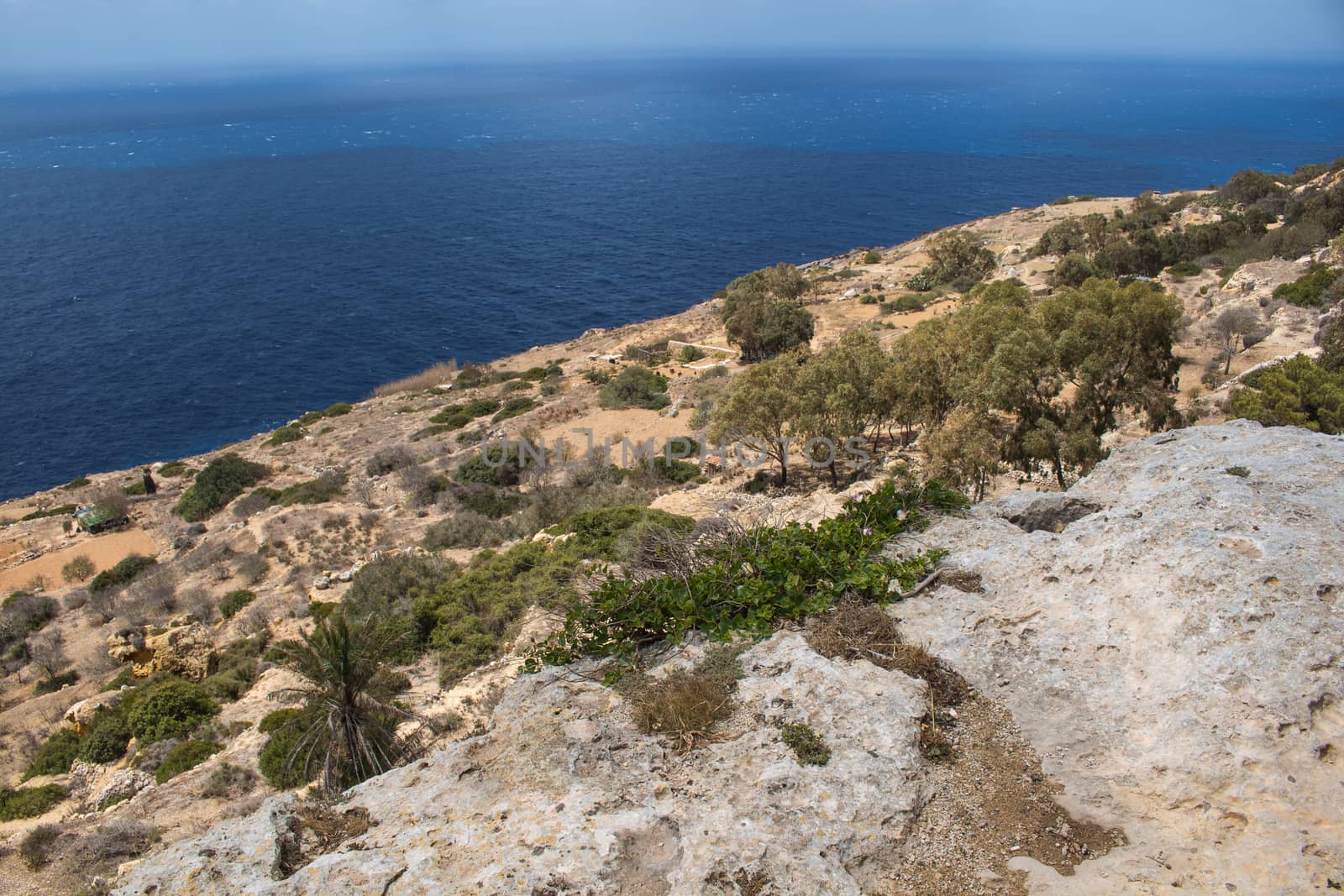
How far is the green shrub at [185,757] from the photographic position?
12.7 meters

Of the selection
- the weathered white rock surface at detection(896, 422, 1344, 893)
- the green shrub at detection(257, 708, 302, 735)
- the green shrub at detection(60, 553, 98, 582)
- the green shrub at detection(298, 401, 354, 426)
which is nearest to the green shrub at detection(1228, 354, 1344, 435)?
the weathered white rock surface at detection(896, 422, 1344, 893)

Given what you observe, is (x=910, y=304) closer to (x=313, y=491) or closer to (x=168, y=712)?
(x=313, y=491)

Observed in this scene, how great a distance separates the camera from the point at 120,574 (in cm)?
2509

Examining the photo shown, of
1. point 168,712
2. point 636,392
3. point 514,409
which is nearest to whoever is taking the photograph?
point 168,712

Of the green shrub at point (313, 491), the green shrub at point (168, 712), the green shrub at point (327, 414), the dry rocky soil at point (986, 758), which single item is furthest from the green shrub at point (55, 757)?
the green shrub at point (327, 414)

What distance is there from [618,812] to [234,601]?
61.7ft

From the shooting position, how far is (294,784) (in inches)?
439

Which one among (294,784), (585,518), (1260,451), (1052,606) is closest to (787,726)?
(1052,606)

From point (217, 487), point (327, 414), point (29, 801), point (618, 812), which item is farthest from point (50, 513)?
point (618, 812)

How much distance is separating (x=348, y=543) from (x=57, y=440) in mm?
36099

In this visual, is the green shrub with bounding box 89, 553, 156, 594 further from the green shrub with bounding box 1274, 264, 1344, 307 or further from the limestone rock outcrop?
the green shrub with bounding box 1274, 264, 1344, 307

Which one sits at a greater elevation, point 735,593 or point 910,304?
point 735,593

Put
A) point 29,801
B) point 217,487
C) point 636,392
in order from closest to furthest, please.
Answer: point 29,801
point 217,487
point 636,392

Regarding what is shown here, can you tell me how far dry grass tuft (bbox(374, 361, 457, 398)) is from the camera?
49.0m
